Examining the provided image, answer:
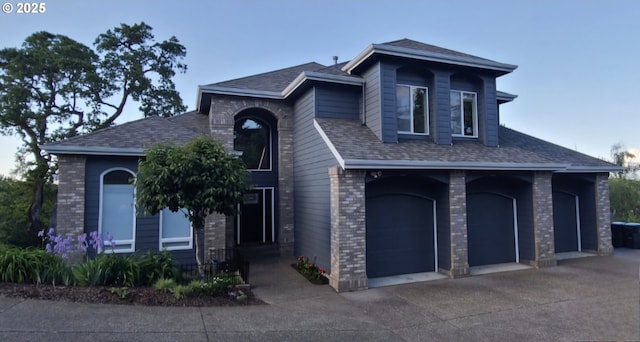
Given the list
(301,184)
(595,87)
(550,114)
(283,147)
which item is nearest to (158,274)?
(301,184)

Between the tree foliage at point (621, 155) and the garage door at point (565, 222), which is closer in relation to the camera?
the garage door at point (565, 222)

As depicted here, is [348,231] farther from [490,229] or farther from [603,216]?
[603,216]

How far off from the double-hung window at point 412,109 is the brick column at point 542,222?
12.1ft

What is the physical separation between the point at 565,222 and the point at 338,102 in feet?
30.3

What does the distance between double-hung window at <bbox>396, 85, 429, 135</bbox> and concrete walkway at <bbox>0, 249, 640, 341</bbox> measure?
4.51 m

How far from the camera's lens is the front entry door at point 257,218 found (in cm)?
1282

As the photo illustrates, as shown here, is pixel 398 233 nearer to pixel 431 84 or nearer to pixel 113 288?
pixel 431 84

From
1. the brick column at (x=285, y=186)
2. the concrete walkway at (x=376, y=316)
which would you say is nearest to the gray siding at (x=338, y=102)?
the brick column at (x=285, y=186)

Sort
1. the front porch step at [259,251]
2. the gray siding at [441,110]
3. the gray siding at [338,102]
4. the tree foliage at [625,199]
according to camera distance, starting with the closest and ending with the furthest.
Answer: the gray siding at [441,110]
the gray siding at [338,102]
the front porch step at [259,251]
the tree foliage at [625,199]

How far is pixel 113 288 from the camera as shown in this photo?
6.72 metres

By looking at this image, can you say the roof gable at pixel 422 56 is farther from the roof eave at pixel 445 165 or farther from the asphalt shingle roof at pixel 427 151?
the roof eave at pixel 445 165

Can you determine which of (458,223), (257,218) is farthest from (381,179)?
(257,218)

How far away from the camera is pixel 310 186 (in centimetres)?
1076

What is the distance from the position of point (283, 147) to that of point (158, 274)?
250 inches
